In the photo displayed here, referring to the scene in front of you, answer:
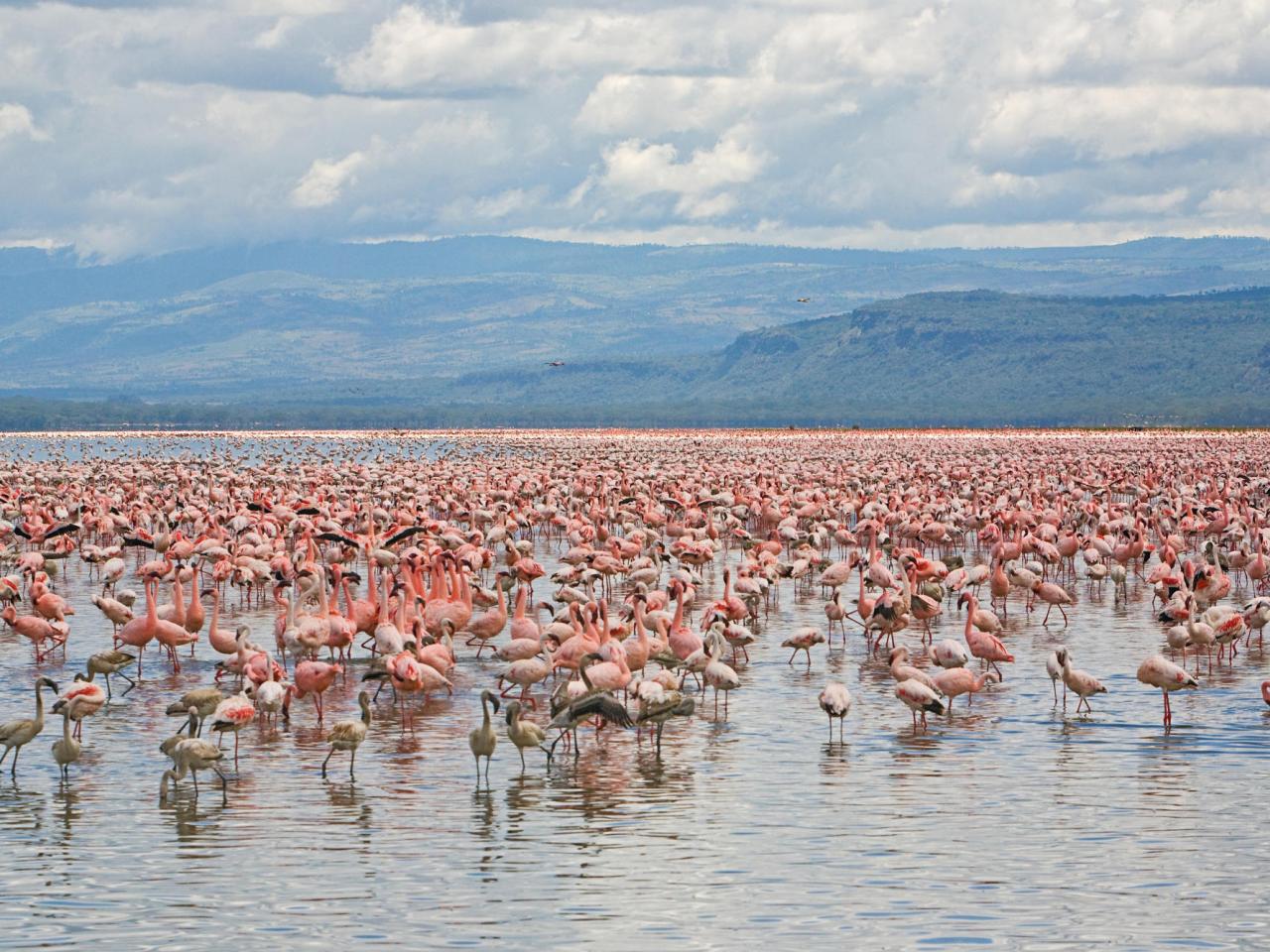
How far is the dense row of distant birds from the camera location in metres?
16.2

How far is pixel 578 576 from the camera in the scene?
23562 millimetres

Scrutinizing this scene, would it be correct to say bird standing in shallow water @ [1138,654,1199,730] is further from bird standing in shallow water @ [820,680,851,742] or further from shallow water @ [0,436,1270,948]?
bird standing in shallow water @ [820,680,851,742]

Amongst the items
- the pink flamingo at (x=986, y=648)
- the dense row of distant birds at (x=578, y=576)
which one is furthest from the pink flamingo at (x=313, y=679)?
the pink flamingo at (x=986, y=648)

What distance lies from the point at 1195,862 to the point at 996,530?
20513 mm

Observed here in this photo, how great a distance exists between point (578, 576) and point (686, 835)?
11114 millimetres

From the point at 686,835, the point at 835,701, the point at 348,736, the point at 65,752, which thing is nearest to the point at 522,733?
the point at 348,736

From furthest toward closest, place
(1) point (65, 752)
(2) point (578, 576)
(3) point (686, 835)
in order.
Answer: (2) point (578, 576)
(1) point (65, 752)
(3) point (686, 835)

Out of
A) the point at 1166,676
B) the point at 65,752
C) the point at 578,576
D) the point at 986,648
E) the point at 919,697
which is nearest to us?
the point at 65,752

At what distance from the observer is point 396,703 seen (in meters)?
17.3

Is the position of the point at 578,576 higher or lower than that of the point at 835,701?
higher

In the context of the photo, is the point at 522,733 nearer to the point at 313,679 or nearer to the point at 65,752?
the point at 313,679

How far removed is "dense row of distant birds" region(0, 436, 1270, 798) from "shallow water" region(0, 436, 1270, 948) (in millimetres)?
390

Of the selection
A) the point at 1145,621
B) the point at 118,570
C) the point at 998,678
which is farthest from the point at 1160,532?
the point at 118,570

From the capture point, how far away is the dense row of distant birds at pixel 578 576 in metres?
16.2
